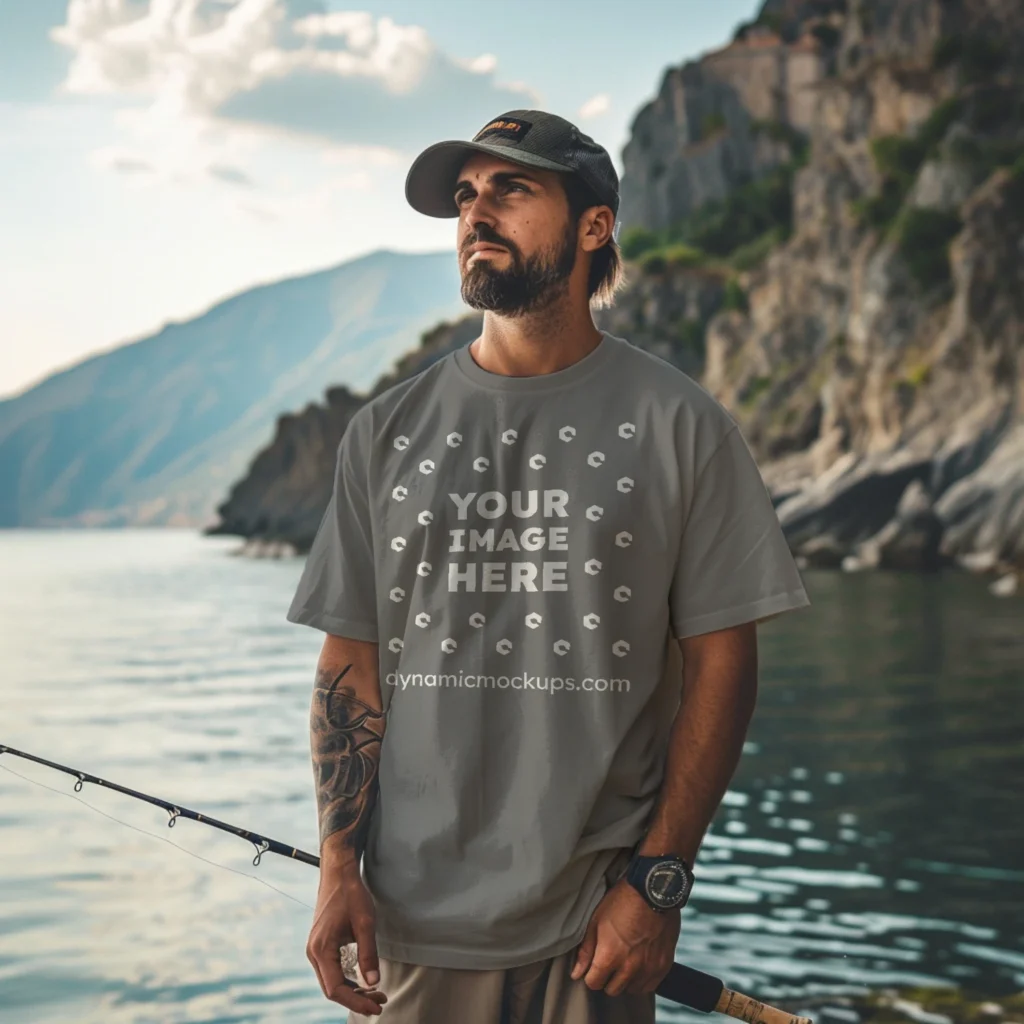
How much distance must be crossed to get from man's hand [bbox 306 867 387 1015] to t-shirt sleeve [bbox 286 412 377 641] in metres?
0.53

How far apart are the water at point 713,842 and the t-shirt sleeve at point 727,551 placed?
2056mm

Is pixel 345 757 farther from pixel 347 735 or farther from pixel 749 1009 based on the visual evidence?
pixel 749 1009

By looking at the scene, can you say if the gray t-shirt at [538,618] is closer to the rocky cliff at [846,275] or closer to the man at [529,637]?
the man at [529,637]

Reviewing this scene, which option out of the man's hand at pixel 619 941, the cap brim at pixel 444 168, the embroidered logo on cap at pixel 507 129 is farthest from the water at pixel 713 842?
the embroidered logo on cap at pixel 507 129

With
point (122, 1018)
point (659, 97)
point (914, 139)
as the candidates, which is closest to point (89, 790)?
point (122, 1018)

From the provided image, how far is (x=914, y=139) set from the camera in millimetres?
A: 75312

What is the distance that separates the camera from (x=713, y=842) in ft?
38.5

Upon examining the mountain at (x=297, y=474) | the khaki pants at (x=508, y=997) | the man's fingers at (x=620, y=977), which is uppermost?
the mountain at (x=297, y=474)

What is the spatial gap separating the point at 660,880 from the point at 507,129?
155cm

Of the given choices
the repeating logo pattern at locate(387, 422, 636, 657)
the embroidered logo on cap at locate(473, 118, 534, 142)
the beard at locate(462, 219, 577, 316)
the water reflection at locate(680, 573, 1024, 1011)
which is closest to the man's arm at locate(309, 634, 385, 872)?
the repeating logo pattern at locate(387, 422, 636, 657)

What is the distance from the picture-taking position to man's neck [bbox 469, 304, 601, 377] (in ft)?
10.3

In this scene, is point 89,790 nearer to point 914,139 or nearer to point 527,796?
point 527,796

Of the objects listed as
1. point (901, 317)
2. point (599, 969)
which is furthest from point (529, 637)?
point (901, 317)

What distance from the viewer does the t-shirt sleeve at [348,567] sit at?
313cm
